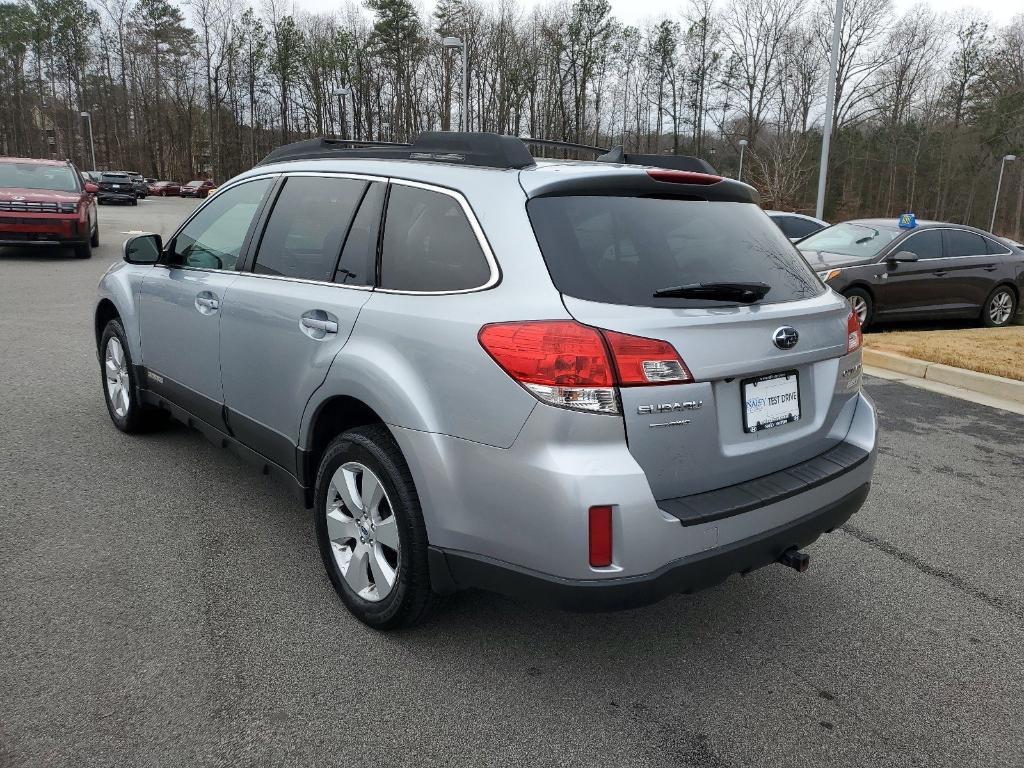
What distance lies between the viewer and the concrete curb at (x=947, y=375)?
724 cm

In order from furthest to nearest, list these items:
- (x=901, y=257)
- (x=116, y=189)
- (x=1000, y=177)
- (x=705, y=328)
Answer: (x=1000, y=177) → (x=116, y=189) → (x=901, y=257) → (x=705, y=328)

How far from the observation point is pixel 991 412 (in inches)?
266

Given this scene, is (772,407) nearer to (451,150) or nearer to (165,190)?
(451,150)

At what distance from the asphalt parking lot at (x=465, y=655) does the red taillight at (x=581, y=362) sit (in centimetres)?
105

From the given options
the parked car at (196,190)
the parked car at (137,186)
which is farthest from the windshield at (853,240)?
the parked car at (196,190)

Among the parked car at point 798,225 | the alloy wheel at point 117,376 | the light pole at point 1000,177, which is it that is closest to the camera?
the alloy wheel at point 117,376

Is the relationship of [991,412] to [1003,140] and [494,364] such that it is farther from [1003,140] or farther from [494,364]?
[1003,140]

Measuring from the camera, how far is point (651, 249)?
2705 mm

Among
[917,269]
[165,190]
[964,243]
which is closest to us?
[917,269]

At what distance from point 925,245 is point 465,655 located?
10.2m

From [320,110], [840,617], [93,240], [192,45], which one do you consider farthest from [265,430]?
[192,45]

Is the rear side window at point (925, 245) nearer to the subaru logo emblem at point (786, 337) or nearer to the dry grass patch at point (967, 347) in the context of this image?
the dry grass patch at point (967, 347)

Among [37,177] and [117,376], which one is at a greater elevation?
[37,177]

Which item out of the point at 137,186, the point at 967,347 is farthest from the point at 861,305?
the point at 137,186
